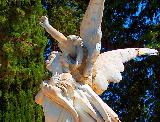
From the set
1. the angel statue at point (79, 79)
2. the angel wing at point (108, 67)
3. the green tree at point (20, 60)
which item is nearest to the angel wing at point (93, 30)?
the angel statue at point (79, 79)

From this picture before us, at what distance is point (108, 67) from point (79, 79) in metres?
0.78

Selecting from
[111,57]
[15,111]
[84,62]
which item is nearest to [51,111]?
[84,62]

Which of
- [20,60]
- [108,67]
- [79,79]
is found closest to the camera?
[79,79]

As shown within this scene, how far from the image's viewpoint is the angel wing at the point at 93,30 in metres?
7.89

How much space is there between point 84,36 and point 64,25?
9150mm

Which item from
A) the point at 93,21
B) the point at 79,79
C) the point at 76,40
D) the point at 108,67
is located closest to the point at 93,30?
the point at 93,21

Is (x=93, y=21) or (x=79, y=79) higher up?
(x=93, y=21)

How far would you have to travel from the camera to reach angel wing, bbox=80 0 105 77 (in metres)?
7.89

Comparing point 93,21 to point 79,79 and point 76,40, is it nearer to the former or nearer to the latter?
point 76,40

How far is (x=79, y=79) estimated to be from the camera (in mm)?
7812

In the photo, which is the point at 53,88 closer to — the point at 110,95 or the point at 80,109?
the point at 80,109

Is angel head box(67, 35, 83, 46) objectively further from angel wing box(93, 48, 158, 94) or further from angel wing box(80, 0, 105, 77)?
angel wing box(93, 48, 158, 94)

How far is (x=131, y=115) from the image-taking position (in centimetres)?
1827

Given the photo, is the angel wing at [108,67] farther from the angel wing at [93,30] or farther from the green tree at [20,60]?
the green tree at [20,60]
